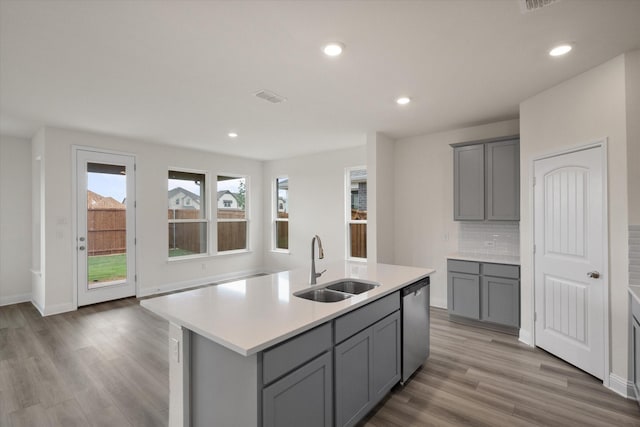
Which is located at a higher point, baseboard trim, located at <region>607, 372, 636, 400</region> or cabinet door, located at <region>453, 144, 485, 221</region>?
cabinet door, located at <region>453, 144, 485, 221</region>

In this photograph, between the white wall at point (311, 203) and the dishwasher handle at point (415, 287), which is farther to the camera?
the white wall at point (311, 203)

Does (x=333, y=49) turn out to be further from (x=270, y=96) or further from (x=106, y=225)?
(x=106, y=225)

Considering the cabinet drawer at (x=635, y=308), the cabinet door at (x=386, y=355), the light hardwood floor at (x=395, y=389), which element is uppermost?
the cabinet drawer at (x=635, y=308)

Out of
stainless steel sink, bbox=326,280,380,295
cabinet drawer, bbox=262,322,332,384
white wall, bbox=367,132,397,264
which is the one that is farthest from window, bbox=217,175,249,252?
cabinet drawer, bbox=262,322,332,384

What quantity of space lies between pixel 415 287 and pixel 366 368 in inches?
37.1

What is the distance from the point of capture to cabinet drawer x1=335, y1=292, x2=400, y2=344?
1945 millimetres

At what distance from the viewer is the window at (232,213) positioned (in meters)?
6.83

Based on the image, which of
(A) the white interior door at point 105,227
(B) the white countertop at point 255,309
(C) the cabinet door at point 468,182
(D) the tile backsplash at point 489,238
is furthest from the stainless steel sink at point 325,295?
(A) the white interior door at point 105,227

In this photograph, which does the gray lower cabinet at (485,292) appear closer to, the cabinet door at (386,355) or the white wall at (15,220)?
the cabinet door at (386,355)

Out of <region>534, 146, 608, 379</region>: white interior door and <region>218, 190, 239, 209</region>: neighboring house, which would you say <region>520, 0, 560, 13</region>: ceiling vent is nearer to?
<region>534, 146, 608, 379</region>: white interior door

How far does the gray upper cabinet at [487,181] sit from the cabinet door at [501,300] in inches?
31.9

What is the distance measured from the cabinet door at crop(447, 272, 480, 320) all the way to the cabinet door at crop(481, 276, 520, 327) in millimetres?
82

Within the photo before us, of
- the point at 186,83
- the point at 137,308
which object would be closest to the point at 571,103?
the point at 186,83

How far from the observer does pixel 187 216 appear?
6.27 metres
